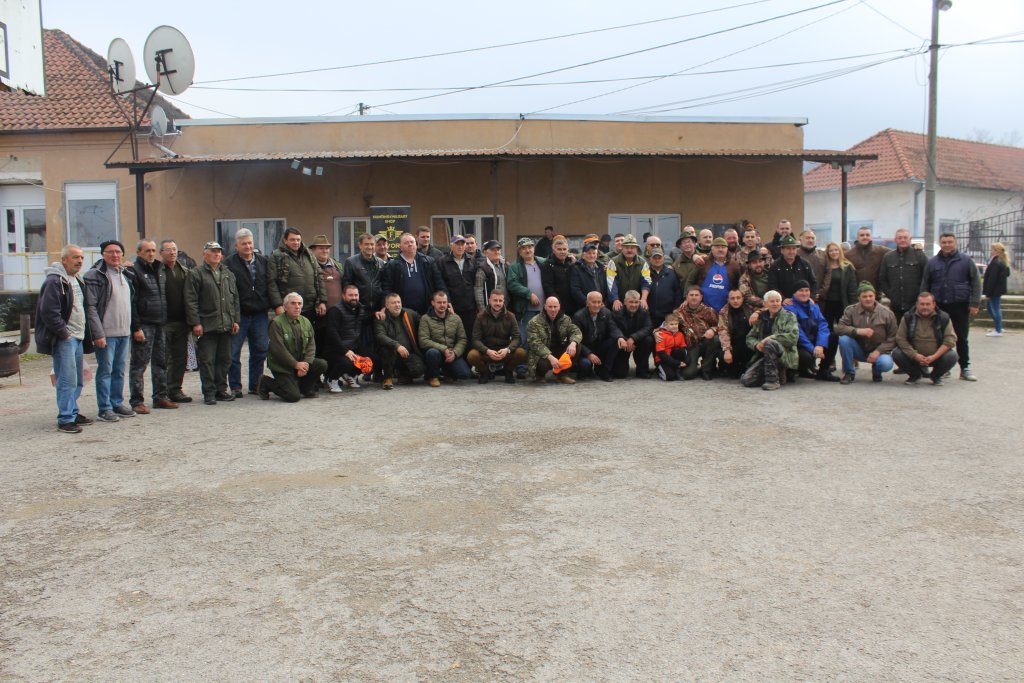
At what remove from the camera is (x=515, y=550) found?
4.52 m

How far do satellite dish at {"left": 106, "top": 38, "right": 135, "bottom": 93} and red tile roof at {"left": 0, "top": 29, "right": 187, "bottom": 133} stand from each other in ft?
7.60

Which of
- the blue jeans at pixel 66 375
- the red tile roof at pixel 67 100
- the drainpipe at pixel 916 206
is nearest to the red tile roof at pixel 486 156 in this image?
the red tile roof at pixel 67 100

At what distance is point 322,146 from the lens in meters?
18.6

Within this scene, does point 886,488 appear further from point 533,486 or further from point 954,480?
point 533,486

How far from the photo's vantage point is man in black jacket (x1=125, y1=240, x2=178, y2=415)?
343 inches

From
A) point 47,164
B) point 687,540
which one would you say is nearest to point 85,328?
point 687,540

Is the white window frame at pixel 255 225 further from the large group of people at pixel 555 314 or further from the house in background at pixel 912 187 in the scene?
the house in background at pixel 912 187

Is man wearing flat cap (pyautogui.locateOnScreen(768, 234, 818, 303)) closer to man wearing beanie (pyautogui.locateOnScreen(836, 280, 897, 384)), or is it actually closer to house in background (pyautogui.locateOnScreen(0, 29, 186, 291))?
man wearing beanie (pyautogui.locateOnScreen(836, 280, 897, 384))

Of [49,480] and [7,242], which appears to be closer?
[49,480]

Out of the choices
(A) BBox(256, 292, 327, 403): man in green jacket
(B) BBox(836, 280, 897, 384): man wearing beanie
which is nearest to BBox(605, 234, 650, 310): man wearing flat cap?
(B) BBox(836, 280, 897, 384): man wearing beanie

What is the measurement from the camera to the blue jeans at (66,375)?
7.79 m

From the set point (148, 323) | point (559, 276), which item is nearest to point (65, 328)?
point (148, 323)

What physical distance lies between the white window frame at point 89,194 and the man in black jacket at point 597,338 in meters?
13.8

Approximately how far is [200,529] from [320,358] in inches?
209
